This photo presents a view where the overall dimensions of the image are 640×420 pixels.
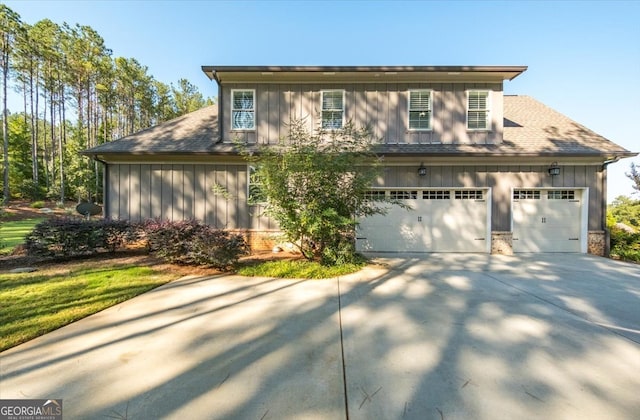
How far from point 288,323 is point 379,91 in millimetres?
8174

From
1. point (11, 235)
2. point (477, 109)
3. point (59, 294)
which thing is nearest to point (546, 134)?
point (477, 109)

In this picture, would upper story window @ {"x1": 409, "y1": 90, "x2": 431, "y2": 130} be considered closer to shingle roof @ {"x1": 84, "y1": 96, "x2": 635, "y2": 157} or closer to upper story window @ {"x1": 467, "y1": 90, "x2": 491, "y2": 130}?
shingle roof @ {"x1": 84, "y1": 96, "x2": 635, "y2": 157}

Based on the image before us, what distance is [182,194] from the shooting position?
8773mm

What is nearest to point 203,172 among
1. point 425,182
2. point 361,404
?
point 425,182

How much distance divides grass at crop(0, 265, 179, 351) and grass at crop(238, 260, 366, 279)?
64.5 inches

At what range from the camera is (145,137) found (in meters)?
9.27

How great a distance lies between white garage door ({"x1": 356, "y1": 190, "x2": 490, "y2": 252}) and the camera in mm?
8547

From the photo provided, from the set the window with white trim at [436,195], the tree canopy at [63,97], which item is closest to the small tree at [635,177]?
the window with white trim at [436,195]

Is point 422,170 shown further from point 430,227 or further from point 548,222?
point 548,222

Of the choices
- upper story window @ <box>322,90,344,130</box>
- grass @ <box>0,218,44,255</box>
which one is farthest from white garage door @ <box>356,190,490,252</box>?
grass @ <box>0,218,44,255</box>

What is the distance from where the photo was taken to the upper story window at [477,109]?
29.3 feet

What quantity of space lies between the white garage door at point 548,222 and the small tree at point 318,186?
578 centimetres

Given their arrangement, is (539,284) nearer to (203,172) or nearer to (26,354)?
(26,354)

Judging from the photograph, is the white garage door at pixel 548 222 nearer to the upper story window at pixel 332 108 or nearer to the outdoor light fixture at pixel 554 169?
the outdoor light fixture at pixel 554 169
